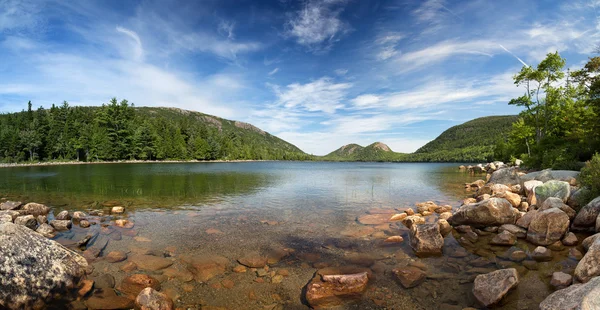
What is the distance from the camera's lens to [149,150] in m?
122

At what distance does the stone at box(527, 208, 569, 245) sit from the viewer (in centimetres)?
1212

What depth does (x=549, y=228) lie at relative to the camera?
483 inches

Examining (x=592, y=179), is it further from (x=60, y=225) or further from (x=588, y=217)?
(x=60, y=225)

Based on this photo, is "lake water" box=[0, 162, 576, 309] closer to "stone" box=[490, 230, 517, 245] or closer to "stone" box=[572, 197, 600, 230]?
"stone" box=[490, 230, 517, 245]

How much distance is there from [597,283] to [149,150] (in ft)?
457

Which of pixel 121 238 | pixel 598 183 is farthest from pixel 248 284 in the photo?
pixel 598 183

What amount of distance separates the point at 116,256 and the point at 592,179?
78.5ft

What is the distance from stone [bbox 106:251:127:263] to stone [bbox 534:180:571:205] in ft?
74.6

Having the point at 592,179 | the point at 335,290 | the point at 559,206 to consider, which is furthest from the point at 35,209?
the point at 592,179

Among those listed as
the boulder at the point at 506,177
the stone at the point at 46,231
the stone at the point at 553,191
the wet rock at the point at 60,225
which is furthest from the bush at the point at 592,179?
the wet rock at the point at 60,225

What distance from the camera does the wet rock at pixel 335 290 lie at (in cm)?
770

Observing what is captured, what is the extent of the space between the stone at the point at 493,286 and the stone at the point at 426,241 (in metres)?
3.29

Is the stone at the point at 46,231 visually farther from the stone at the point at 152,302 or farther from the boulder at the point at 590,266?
the boulder at the point at 590,266

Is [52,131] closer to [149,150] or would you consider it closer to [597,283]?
[149,150]
